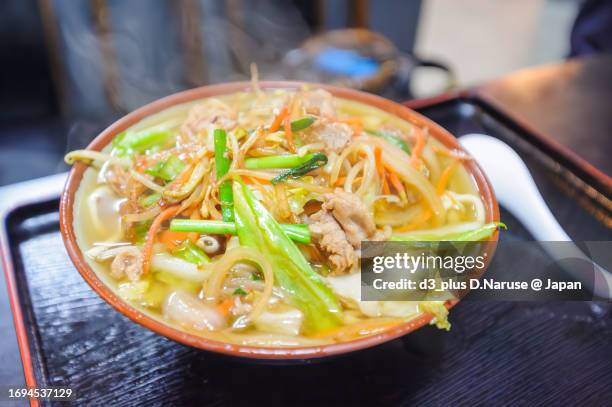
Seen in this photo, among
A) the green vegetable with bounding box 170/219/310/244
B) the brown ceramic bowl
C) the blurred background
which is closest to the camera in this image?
the brown ceramic bowl

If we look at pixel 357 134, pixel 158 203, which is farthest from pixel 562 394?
pixel 158 203

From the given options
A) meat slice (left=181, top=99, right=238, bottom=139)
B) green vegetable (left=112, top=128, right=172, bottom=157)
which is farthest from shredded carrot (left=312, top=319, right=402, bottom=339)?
green vegetable (left=112, top=128, right=172, bottom=157)

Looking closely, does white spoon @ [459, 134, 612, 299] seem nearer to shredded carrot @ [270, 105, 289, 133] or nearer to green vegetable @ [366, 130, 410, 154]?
green vegetable @ [366, 130, 410, 154]

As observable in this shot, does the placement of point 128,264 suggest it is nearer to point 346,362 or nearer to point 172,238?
point 172,238

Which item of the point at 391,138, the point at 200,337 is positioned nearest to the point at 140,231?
the point at 200,337

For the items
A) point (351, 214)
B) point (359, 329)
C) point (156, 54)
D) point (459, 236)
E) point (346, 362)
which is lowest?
point (346, 362)

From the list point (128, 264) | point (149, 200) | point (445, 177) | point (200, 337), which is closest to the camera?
point (200, 337)

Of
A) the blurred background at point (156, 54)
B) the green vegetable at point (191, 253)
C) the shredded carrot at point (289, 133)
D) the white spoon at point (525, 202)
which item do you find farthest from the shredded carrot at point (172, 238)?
the blurred background at point (156, 54)
